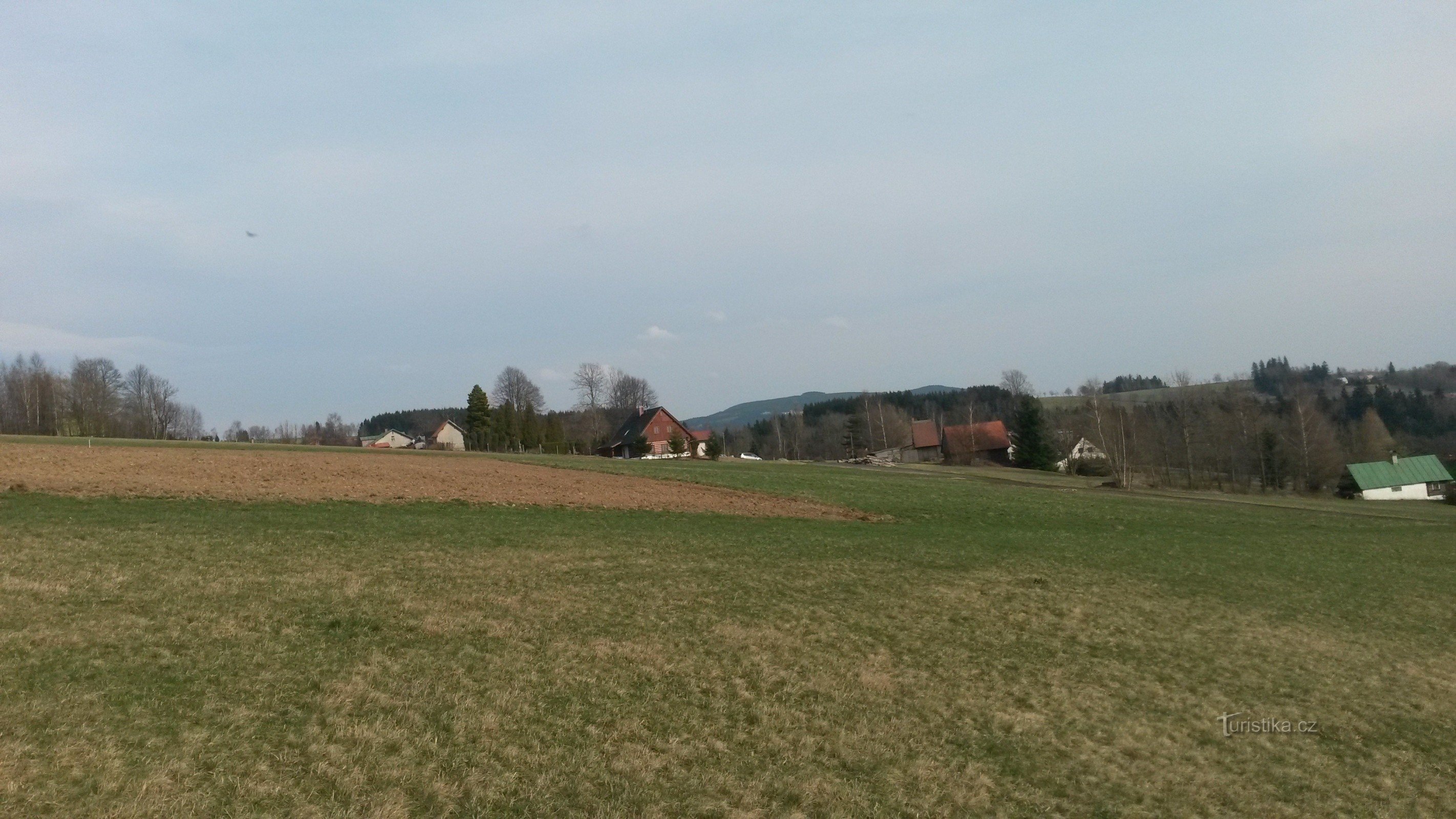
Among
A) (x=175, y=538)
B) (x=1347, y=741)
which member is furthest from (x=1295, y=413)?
(x=175, y=538)

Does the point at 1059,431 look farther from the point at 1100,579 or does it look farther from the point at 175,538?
the point at 175,538

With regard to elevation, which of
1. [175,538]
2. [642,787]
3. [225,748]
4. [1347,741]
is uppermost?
[175,538]

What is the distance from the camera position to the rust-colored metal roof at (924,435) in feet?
426

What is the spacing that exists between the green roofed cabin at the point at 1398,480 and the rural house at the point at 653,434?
220ft

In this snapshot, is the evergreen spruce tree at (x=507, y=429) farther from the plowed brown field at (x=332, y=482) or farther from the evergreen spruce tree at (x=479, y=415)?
the plowed brown field at (x=332, y=482)

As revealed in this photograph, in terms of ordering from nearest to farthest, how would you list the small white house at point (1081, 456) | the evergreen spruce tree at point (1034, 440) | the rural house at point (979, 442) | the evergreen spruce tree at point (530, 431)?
1. the evergreen spruce tree at point (1034, 440)
2. the small white house at point (1081, 456)
3. the evergreen spruce tree at point (530, 431)
4. the rural house at point (979, 442)

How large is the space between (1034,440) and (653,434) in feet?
146

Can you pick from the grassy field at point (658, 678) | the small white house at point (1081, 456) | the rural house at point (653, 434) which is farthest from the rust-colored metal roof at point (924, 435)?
the grassy field at point (658, 678)

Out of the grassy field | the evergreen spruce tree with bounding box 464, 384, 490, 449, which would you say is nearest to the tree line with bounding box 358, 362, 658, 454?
the evergreen spruce tree with bounding box 464, 384, 490, 449

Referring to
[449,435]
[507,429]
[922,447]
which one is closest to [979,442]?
[922,447]

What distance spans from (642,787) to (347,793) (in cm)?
259

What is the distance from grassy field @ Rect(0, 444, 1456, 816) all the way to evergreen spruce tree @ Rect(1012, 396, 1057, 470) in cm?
7736

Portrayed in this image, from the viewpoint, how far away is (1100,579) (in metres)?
20.3

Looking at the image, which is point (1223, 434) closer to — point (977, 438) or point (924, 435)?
point (977, 438)
